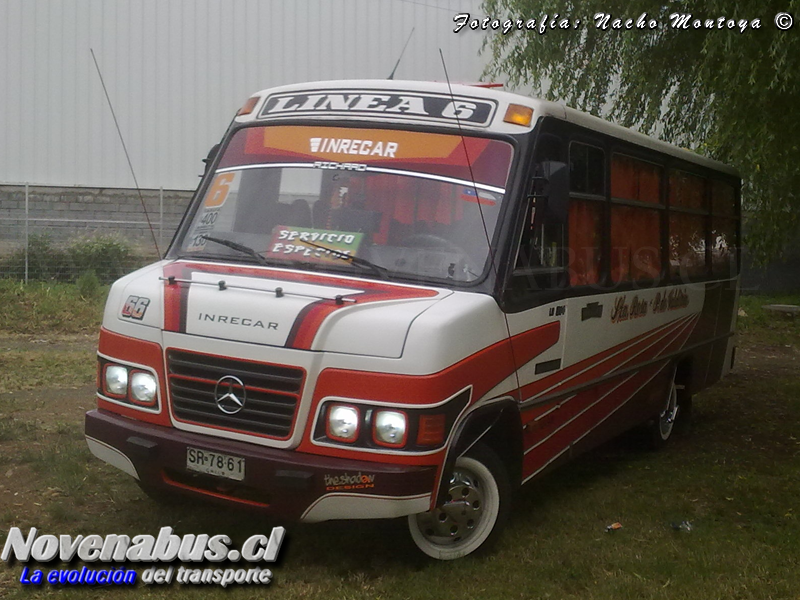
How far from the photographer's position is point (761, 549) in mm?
5746

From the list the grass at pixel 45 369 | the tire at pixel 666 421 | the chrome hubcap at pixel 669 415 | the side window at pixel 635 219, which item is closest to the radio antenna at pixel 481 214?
the side window at pixel 635 219

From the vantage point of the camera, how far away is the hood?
457 cm

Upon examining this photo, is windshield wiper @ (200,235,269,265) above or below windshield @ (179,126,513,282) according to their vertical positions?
below

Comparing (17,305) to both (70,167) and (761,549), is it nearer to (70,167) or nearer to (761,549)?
(70,167)

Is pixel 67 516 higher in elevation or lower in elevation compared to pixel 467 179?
lower

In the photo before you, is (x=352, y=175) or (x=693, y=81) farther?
Result: (x=693, y=81)

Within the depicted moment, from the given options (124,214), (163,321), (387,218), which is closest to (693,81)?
(387,218)

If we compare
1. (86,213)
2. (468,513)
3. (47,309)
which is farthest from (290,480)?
(86,213)

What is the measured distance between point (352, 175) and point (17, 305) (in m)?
11.2

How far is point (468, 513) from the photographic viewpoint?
205 inches

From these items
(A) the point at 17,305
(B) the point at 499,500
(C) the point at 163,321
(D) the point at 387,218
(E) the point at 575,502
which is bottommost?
(A) the point at 17,305

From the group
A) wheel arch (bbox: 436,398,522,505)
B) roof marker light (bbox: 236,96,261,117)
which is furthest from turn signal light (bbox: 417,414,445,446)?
roof marker light (bbox: 236,96,261,117)

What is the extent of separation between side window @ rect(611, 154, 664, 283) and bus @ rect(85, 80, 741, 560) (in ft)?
0.24

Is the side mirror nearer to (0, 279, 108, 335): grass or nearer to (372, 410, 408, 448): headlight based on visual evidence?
(372, 410, 408, 448): headlight
